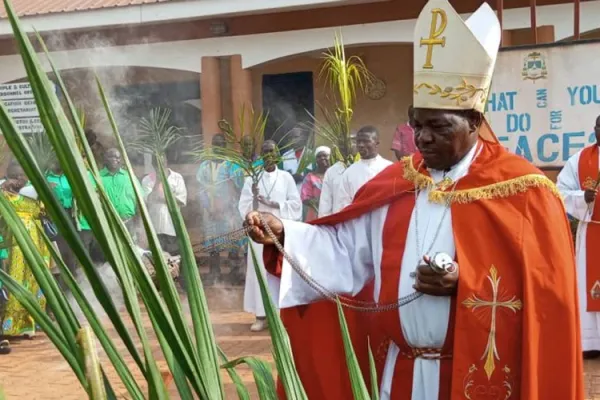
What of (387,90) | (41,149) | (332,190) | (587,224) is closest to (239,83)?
(387,90)

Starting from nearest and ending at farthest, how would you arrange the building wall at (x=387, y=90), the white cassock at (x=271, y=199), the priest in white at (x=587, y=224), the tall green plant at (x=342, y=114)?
the priest in white at (x=587, y=224), the tall green plant at (x=342, y=114), the white cassock at (x=271, y=199), the building wall at (x=387, y=90)

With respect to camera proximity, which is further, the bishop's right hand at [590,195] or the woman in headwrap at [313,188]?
the woman in headwrap at [313,188]

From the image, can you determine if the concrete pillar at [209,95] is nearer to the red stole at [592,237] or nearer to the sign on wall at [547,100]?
the sign on wall at [547,100]

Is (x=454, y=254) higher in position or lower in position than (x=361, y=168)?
lower

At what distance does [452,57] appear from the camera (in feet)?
9.15

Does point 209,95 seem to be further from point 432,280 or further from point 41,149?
point 432,280

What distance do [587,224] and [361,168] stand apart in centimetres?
204

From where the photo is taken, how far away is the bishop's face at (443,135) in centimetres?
256

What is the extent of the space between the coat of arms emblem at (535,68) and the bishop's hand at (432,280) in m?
3.74

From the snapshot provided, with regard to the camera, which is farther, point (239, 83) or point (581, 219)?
point (239, 83)

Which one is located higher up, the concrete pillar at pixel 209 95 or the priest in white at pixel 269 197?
the concrete pillar at pixel 209 95

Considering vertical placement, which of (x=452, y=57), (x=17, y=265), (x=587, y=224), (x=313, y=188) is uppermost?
(x=313, y=188)

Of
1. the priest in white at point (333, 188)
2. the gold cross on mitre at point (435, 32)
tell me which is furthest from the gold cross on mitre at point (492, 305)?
the priest in white at point (333, 188)

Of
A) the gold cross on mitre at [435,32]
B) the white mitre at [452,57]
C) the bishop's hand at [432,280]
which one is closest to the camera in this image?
the bishop's hand at [432,280]
